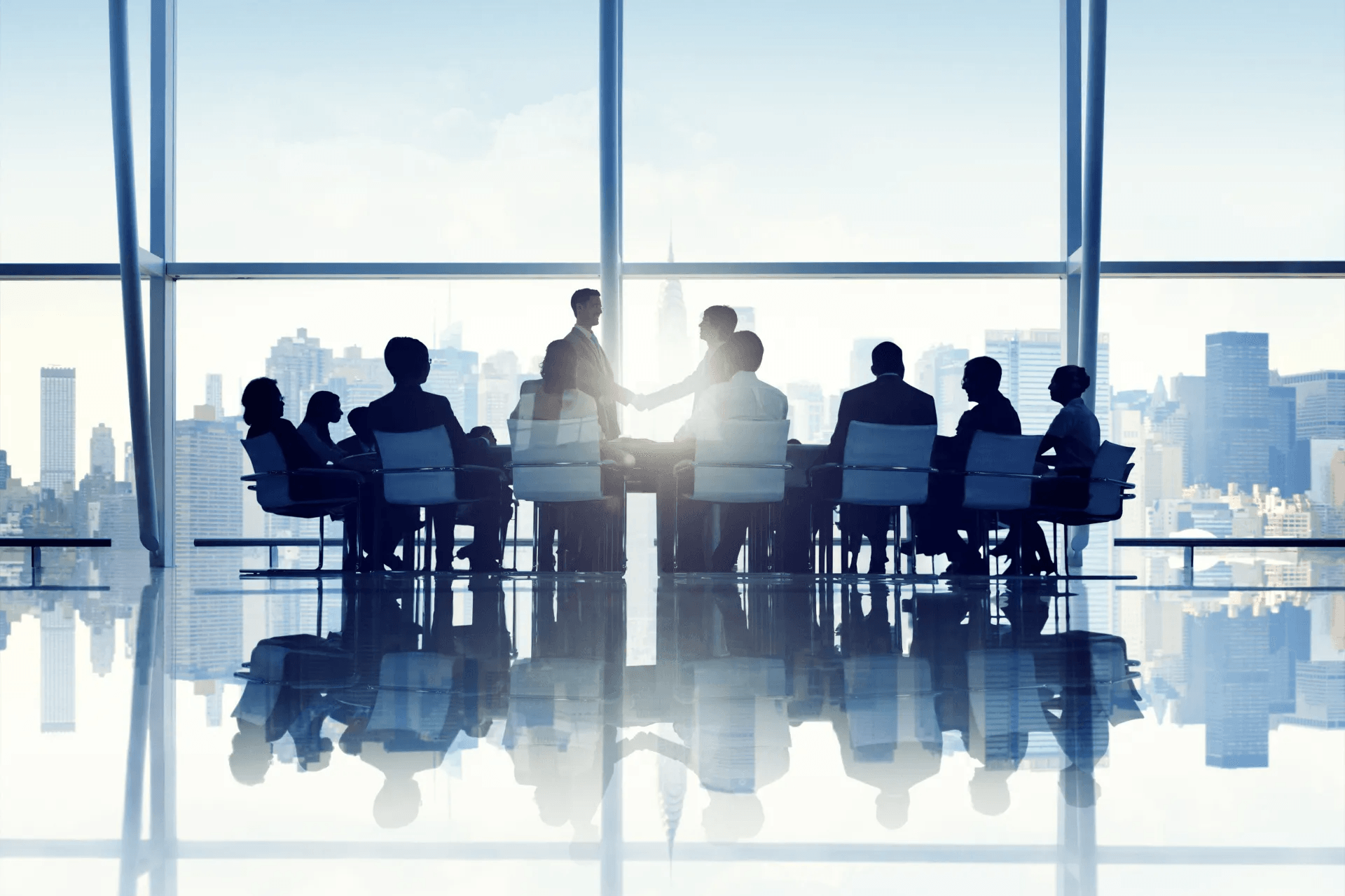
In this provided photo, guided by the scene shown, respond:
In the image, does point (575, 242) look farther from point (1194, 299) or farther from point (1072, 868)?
point (1072, 868)

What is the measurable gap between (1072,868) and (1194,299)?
8215mm

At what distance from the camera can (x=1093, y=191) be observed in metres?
7.31

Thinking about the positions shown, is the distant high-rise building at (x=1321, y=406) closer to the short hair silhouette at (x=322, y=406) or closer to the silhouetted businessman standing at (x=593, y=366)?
the silhouetted businessman standing at (x=593, y=366)

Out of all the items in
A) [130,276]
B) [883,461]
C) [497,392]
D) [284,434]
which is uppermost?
[130,276]

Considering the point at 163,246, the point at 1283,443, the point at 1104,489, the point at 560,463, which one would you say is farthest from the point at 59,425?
the point at 1283,443

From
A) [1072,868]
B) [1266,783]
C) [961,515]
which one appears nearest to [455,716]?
[1072,868]

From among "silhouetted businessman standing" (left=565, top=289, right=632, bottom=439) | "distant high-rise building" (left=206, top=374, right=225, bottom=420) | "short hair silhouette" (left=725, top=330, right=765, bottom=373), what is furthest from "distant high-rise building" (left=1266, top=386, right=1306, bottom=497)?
"distant high-rise building" (left=206, top=374, right=225, bottom=420)

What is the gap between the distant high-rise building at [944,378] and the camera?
8547 millimetres

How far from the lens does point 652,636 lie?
9.31 feet

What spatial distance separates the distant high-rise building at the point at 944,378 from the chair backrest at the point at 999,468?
3.57 meters

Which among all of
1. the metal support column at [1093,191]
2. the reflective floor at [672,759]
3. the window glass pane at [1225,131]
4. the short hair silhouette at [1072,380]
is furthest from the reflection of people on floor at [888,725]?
the window glass pane at [1225,131]

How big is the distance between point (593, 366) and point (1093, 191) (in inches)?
155

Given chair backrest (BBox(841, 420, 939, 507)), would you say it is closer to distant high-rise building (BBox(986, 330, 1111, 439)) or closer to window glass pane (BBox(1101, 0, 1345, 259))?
distant high-rise building (BBox(986, 330, 1111, 439))

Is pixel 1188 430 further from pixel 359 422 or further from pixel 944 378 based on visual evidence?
pixel 359 422
